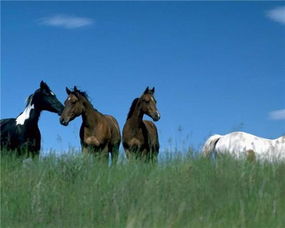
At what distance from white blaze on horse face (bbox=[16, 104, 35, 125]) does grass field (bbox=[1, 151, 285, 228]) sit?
430 centimetres

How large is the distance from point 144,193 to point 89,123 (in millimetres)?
6853

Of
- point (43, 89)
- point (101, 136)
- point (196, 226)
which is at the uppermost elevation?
point (43, 89)

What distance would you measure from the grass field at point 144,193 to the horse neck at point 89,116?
427 centimetres

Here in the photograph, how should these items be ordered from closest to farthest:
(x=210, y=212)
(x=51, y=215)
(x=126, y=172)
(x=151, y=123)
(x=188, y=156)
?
(x=210, y=212) → (x=51, y=215) → (x=126, y=172) → (x=188, y=156) → (x=151, y=123)

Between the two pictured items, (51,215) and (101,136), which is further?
(101,136)

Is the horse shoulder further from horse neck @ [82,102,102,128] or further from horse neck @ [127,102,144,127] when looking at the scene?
horse neck @ [82,102,102,128]

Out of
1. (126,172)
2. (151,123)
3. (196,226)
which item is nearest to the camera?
(196,226)

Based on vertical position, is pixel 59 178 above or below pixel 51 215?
above

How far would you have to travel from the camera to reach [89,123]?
53.0 feet

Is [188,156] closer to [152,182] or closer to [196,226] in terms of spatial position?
[152,182]

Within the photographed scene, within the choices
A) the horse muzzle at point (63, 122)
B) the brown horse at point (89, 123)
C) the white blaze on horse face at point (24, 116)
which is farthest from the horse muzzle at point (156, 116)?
the white blaze on horse face at point (24, 116)

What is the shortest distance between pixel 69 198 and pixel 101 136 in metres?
6.04

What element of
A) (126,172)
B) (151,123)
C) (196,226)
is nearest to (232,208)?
(196,226)

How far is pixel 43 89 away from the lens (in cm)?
1623
